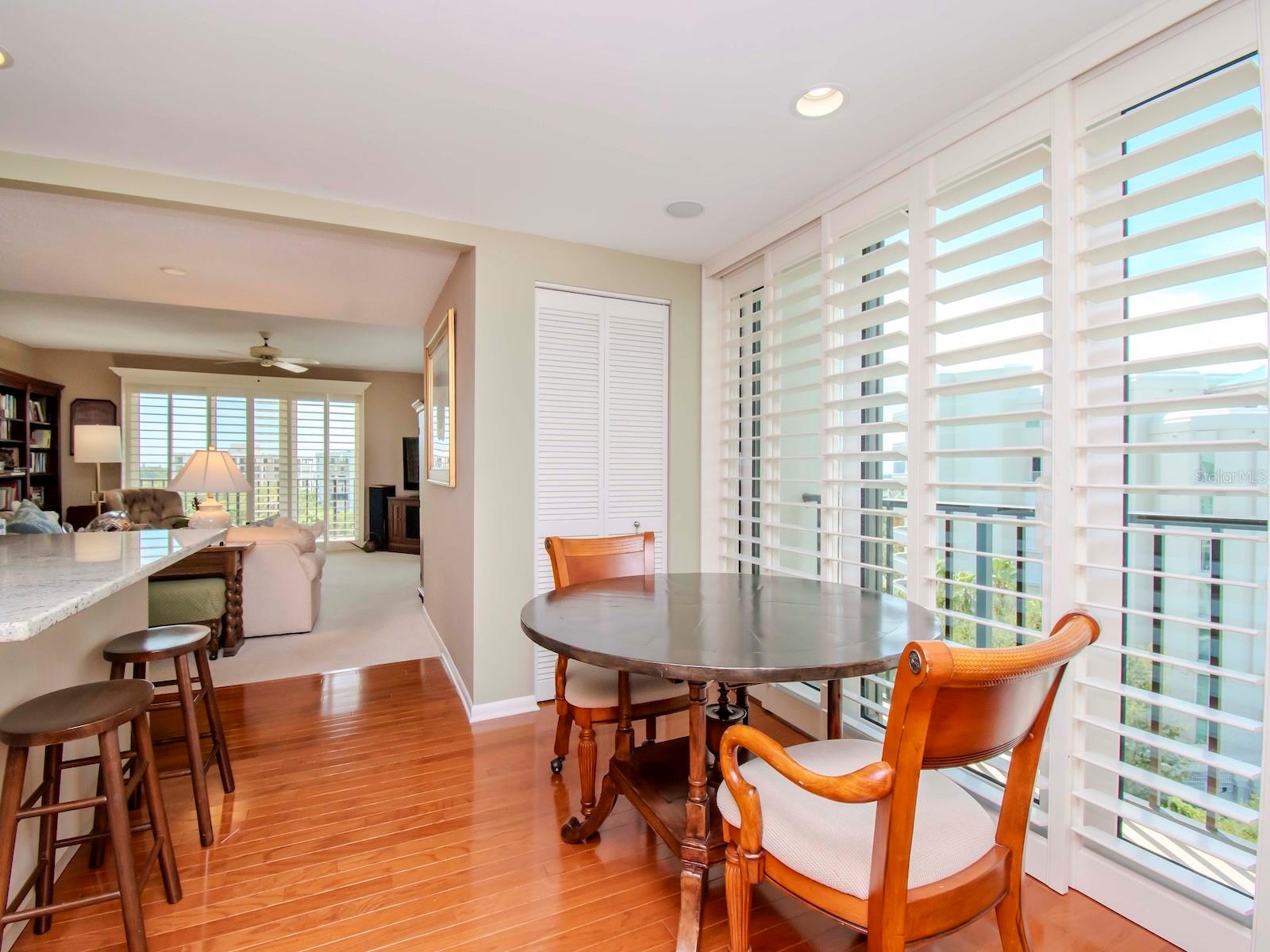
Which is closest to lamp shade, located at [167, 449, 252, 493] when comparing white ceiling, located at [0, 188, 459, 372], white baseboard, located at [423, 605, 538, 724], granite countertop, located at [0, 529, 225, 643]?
white ceiling, located at [0, 188, 459, 372]

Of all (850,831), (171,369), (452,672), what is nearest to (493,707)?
(452,672)

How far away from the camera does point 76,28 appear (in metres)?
1.61

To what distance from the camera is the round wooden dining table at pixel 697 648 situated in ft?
4.17

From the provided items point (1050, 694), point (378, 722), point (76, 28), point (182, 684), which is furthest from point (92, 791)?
point (1050, 694)

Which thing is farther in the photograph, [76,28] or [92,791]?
[92,791]

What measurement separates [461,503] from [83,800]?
6.39 feet

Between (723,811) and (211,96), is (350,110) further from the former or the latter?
(723,811)

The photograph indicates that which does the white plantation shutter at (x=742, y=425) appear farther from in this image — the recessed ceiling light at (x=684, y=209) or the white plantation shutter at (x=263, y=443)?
the white plantation shutter at (x=263, y=443)

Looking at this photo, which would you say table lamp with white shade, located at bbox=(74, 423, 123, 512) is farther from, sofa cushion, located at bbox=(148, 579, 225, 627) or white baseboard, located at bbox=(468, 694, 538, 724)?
white baseboard, located at bbox=(468, 694, 538, 724)

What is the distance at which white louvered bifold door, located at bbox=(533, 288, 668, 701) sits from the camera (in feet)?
10.1

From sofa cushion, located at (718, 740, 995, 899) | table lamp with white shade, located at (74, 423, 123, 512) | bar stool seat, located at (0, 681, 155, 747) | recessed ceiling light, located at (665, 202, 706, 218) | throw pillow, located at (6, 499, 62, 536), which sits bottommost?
sofa cushion, located at (718, 740, 995, 899)

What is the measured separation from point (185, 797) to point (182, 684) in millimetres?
624

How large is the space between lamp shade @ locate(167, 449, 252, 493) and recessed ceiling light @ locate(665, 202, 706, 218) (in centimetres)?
326

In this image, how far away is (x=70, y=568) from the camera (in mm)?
1574
